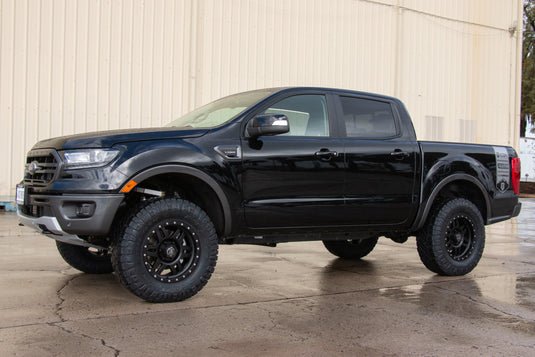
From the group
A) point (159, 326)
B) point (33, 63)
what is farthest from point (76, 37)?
point (159, 326)

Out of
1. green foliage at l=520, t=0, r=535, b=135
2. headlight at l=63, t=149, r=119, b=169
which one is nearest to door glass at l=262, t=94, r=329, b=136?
headlight at l=63, t=149, r=119, b=169

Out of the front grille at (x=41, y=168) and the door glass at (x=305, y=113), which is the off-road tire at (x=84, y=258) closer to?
the front grille at (x=41, y=168)

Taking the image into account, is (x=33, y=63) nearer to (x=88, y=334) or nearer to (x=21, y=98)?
(x=21, y=98)

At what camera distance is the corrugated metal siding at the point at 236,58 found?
11.5 meters

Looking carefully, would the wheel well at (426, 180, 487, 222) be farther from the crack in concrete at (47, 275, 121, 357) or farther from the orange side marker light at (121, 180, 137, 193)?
the crack in concrete at (47, 275, 121, 357)

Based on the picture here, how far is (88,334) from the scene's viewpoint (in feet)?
11.6

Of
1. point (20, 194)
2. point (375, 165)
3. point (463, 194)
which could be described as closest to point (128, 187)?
point (20, 194)

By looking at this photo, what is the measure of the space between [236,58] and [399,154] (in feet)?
29.4

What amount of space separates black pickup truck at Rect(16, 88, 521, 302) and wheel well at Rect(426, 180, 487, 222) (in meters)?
0.02

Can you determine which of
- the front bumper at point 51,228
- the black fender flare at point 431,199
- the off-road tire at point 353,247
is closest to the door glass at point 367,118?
the black fender flare at point 431,199

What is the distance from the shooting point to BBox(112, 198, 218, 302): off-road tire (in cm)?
417

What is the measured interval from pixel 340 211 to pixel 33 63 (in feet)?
28.5

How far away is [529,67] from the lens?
35.7 metres

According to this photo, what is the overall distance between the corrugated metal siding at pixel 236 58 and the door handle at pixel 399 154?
8111 mm
